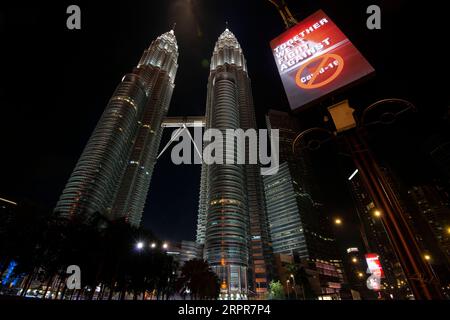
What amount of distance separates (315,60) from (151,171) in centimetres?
18231

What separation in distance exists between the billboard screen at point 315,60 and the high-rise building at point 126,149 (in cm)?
11052

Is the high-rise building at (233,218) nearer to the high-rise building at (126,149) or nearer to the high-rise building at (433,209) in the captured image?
the high-rise building at (126,149)

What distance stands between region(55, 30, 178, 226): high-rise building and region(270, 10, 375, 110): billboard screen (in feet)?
363

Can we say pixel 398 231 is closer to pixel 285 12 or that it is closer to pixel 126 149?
pixel 285 12

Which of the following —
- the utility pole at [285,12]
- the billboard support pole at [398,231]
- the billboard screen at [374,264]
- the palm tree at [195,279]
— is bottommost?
the billboard support pole at [398,231]

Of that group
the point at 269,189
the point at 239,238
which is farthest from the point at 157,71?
the point at 239,238

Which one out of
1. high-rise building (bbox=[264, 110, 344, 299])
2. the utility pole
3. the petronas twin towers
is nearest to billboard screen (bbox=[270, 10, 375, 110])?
the utility pole

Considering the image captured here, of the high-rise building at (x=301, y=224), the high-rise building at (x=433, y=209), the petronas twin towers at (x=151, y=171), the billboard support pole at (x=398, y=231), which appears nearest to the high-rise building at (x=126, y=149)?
the petronas twin towers at (x=151, y=171)

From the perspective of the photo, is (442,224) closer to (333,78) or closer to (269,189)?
(269,189)

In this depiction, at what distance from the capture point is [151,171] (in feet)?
592

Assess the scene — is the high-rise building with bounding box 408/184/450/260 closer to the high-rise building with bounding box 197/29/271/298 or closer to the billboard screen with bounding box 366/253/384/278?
the high-rise building with bounding box 197/29/271/298

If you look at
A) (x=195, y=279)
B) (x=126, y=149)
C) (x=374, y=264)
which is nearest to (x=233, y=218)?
(x=195, y=279)

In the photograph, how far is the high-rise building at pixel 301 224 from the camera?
143000 mm

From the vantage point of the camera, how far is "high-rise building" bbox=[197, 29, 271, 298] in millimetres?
110062
